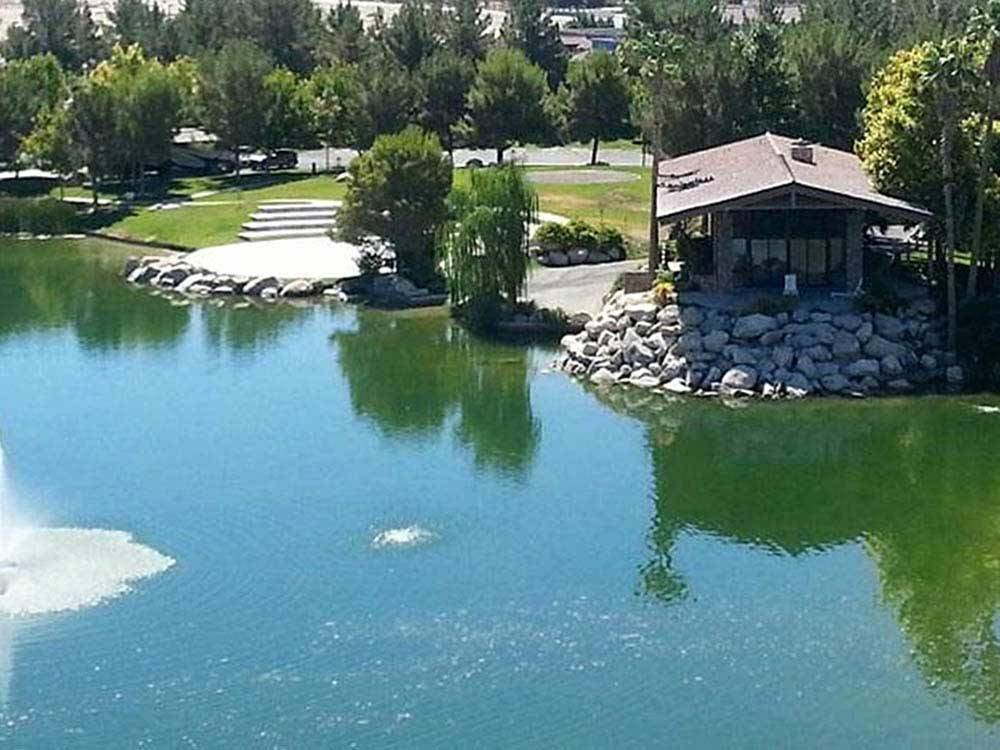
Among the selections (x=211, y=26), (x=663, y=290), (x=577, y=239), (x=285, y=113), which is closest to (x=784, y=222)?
(x=663, y=290)

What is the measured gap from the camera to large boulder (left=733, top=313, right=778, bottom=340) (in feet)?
161

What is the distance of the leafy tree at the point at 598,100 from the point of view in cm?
9369

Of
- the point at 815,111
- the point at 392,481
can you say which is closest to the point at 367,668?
the point at 392,481

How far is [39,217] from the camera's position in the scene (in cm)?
8219

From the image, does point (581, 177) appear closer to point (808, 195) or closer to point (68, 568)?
point (808, 195)

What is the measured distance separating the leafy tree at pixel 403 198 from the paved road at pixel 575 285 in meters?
4.07

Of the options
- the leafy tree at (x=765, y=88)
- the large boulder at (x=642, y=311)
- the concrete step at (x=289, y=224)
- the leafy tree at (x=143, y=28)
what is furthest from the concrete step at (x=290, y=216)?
the leafy tree at (x=143, y=28)

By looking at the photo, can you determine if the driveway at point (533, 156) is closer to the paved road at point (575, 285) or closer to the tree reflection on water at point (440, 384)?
the paved road at point (575, 285)

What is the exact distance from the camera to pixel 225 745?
28.0 metres

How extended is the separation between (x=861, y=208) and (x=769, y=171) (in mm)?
3431

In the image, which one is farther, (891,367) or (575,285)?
(575,285)

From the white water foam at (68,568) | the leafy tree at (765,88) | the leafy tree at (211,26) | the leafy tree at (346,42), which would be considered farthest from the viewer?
the leafy tree at (211,26)

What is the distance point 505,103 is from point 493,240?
34908 mm

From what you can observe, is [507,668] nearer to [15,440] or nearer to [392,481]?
[392,481]
